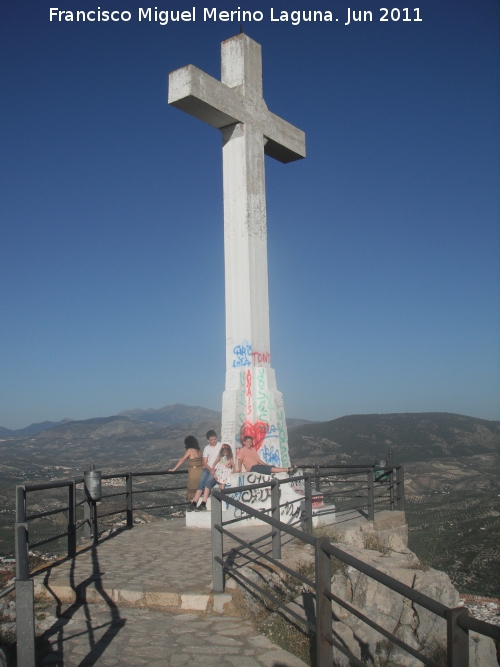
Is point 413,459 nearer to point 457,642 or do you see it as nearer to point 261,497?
point 261,497

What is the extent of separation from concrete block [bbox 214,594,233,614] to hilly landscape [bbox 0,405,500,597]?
1174 cm

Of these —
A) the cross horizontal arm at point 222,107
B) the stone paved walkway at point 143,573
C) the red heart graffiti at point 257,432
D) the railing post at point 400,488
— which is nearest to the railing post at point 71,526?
the stone paved walkway at point 143,573

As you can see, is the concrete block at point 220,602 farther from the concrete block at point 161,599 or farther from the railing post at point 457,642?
the railing post at point 457,642

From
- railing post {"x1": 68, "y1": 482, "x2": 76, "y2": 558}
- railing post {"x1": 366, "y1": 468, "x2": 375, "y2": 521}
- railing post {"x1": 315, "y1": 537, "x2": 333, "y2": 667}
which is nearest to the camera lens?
railing post {"x1": 315, "y1": 537, "x2": 333, "y2": 667}

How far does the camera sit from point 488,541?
868 inches

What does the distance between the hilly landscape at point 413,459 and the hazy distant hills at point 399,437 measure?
0.31 ft

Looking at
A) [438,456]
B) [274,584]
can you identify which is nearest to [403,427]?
[438,456]

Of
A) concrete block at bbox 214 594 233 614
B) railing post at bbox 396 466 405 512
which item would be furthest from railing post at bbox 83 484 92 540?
railing post at bbox 396 466 405 512

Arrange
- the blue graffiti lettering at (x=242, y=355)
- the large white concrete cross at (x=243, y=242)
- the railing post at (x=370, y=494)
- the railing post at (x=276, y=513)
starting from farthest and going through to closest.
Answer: the blue graffiti lettering at (x=242, y=355) → the large white concrete cross at (x=243, y=242) → the railing post at (x=370, y=494) → the railing post at (x=276, y=513)

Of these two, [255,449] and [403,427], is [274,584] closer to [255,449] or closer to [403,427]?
[255,449]

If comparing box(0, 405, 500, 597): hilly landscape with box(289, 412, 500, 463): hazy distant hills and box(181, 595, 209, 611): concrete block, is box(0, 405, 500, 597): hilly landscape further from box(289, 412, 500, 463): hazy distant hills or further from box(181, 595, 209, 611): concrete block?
box(181, 595, 209, 611): concrete block

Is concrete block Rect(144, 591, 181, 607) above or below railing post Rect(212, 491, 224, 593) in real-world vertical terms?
below

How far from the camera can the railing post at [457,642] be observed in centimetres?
319

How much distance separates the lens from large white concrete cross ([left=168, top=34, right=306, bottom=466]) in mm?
10922
